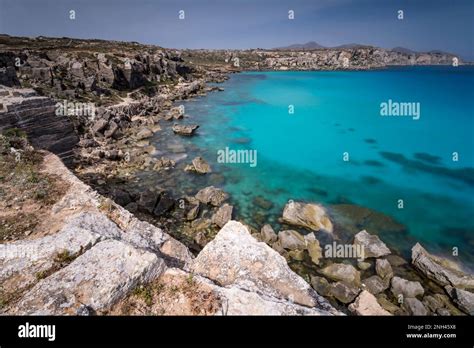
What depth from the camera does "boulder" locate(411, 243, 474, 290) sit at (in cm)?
1677

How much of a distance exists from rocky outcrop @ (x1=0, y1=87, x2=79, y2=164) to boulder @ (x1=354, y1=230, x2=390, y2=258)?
2803 centimetres

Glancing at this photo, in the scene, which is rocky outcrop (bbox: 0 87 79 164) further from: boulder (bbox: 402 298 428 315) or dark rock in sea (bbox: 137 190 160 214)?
boulder (bbox: 402 298 428 315)

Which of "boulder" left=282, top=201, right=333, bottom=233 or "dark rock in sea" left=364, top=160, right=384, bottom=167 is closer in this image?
"boulder" left=282, top=201, right=333, bottom=233

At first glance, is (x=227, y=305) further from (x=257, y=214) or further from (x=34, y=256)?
(x=257, y=214)

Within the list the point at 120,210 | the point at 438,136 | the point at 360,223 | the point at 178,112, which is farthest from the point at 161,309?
the point at 438,136

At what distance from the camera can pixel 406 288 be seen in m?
16.1

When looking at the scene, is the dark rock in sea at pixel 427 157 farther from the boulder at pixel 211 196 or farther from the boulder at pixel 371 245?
the boulder at pixel 211 196

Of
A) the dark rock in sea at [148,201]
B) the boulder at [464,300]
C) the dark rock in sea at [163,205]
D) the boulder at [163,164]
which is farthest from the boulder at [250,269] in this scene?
the boulder at [163,164]

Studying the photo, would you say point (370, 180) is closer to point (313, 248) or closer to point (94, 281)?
point (313, 248)

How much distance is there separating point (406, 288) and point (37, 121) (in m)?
31.3

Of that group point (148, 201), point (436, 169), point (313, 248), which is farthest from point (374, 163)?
point (148, 201)

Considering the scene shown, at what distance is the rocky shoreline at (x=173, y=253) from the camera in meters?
7.66

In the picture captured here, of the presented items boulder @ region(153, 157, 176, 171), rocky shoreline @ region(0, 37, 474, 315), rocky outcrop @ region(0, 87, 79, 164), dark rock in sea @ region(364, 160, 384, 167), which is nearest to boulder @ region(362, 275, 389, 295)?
rocky shoreline @ region(0, 37, 474, 315)

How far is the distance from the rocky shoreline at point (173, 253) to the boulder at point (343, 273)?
7 cm
